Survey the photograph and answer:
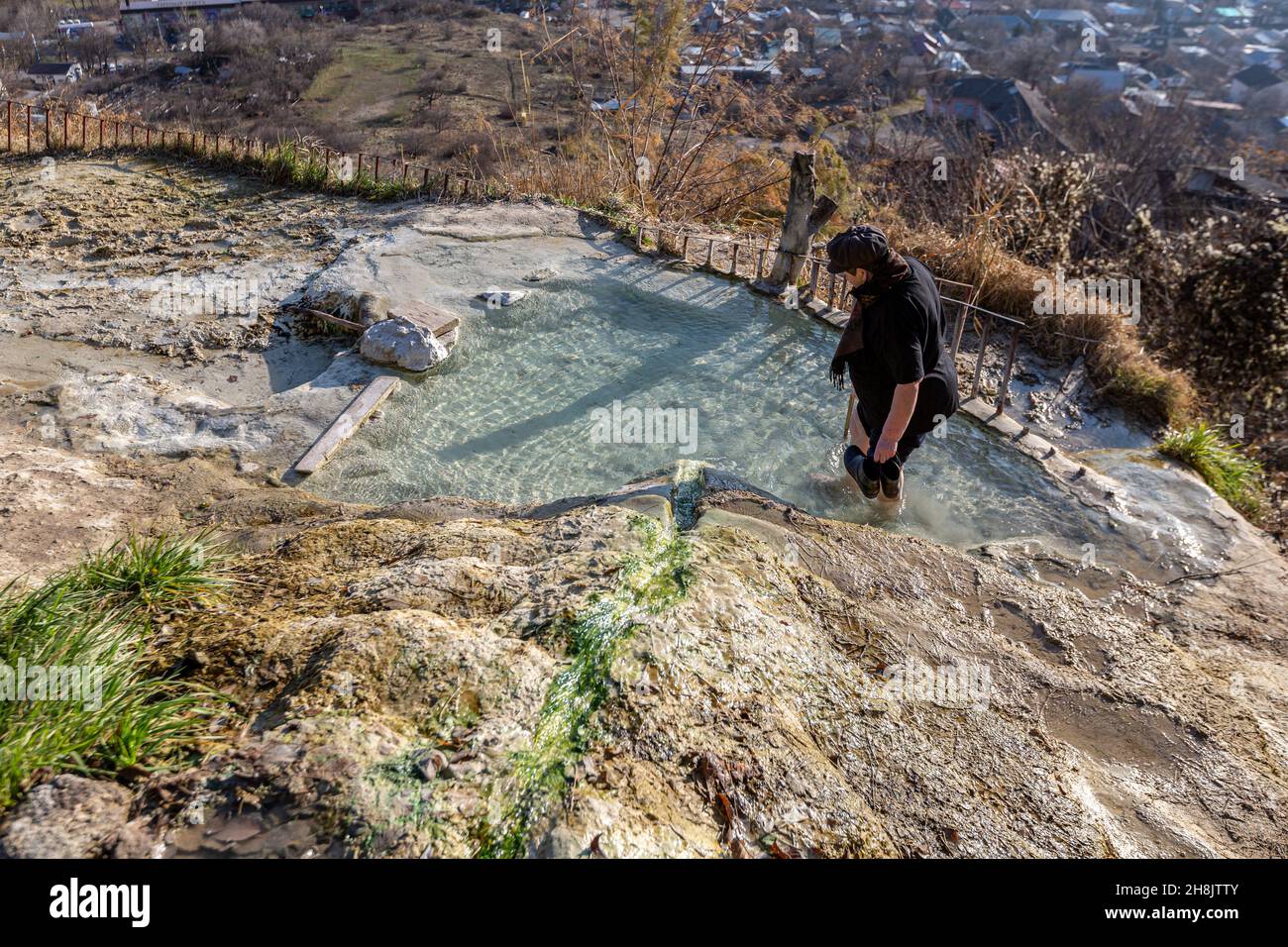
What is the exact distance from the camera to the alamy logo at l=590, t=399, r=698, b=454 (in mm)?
5704

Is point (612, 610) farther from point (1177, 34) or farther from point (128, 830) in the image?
point (1177, 34)

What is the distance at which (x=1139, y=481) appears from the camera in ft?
18.4

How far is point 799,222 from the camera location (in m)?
7.88

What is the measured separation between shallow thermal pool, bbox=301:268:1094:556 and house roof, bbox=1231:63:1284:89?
78867mm

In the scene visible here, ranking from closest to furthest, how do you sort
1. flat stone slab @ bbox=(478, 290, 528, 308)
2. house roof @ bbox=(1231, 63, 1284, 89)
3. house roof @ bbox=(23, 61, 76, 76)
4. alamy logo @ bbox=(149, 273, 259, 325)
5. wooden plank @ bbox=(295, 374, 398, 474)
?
wooden plank @ bbox=(295, 374, 398, 474) → alamy logo @ bbox=(149, 273, 259, 325) → flat stone slab @ bbox=(478, 290, 528, 308) → house roof @ bbox=(23, 61, 76, 76) → house roof @ bbox=(1231, 63, 1284, 89)

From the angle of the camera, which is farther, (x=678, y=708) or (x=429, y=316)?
(x=429, y=316)

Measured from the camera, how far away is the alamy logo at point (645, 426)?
5704mm

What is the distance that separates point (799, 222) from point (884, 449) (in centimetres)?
443

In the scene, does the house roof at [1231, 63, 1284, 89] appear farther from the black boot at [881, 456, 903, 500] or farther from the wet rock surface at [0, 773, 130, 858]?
the wet rock surface at [0, 773, 130, 858]

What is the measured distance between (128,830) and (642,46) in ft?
37.3

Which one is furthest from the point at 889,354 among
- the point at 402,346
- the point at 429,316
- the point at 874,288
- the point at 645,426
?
the point at 429,316

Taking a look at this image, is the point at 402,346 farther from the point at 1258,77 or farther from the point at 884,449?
the point at 1258,77
